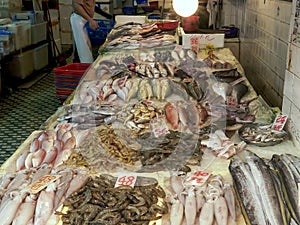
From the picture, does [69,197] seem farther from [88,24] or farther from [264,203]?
[88,24]

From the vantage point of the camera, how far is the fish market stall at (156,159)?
217cm

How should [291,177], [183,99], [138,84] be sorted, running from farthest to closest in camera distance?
[138,84], [183,99], [291,177]

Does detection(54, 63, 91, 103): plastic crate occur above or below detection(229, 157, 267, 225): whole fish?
below

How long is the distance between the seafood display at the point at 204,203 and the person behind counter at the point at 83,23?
6.21 metres

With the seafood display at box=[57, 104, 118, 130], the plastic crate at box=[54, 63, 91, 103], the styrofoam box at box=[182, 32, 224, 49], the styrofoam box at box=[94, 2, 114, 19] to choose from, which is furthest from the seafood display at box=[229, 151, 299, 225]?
the styrofoam box at box=[94, 2, 114, 19]

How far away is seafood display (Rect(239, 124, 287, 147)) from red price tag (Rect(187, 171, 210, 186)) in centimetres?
73

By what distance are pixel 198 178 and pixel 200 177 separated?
2 centimetres

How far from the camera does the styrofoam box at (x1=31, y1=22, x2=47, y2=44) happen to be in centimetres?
934

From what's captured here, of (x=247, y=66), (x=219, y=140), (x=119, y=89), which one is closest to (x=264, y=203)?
(x=219, y=140)

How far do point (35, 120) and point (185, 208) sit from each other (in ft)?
16.1

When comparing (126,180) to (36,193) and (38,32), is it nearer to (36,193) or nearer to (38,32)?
(36,193)

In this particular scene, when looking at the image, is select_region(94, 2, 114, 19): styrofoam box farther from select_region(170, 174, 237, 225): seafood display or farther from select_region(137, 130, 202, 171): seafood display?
select_region(170, 174, 237, 225): seafood display

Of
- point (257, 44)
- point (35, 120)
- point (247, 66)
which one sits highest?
point (257, 44)

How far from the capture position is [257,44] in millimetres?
6578
